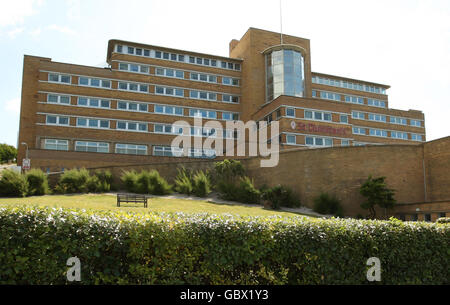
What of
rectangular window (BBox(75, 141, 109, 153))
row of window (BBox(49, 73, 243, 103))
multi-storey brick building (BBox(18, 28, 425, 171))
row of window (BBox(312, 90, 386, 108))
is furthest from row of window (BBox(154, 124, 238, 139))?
row of window (BBox(312, 90, 386, 108))

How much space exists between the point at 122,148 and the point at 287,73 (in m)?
24.2

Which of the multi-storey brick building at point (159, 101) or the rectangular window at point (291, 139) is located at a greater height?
the multi-storey brick building at point (159, 101)

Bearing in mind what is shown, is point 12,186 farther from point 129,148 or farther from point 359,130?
point 359,130

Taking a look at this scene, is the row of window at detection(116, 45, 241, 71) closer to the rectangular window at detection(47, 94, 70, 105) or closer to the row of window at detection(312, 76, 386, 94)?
the rectangular window at detection(47, 94, 70, 105)

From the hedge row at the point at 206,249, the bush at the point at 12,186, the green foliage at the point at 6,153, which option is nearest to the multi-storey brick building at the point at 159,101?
the bush at the point at 12,186

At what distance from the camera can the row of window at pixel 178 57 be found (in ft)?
168

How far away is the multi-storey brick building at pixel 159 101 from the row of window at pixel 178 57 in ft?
0.47

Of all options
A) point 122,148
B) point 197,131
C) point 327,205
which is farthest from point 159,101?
point 327,205

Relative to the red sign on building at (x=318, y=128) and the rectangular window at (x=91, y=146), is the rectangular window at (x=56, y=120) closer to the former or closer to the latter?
the rectangular window at (x=91, y=146)

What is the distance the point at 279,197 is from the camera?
26828 millimetres

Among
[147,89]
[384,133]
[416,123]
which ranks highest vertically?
[147,89]

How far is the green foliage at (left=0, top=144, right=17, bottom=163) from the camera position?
95375mm

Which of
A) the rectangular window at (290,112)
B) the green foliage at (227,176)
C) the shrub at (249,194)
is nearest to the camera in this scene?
the shrub at (249,194)
